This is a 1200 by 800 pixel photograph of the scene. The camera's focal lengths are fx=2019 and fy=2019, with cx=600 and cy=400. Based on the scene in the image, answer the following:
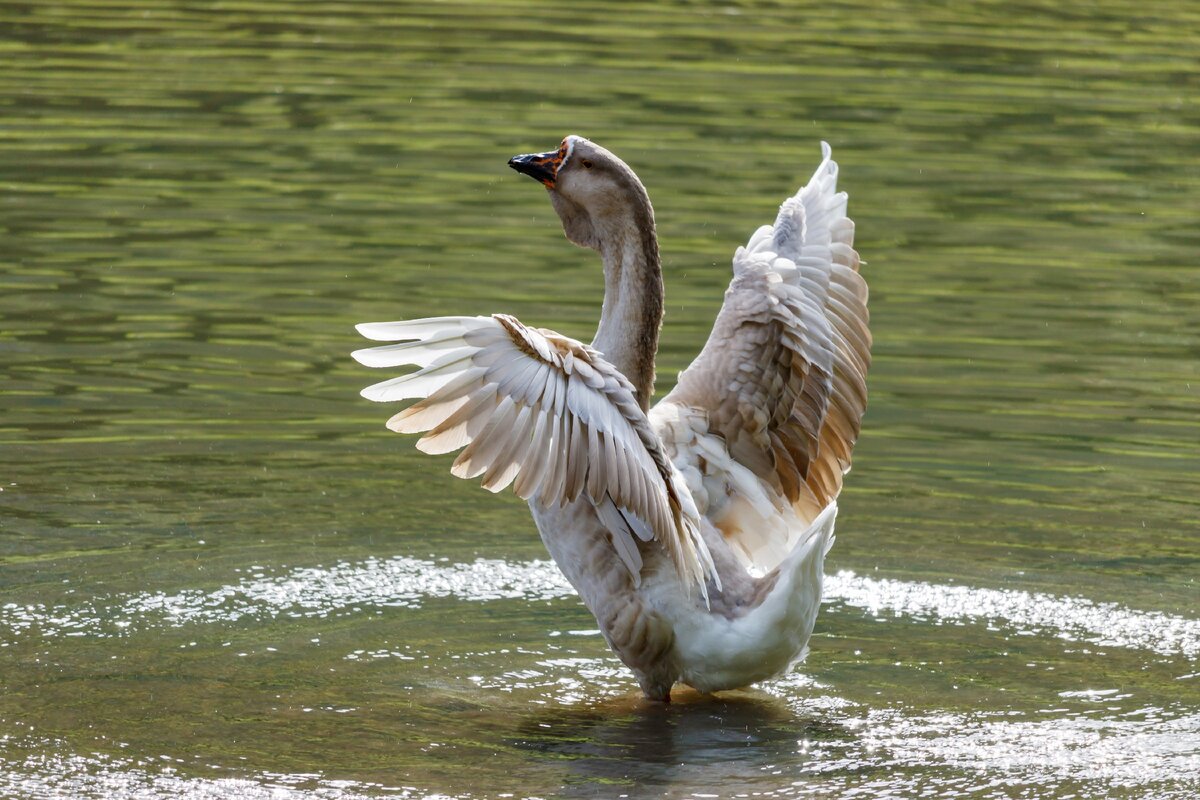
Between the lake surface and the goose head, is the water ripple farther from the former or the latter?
the goose head

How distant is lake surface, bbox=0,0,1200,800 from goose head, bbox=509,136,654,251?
4.98 ft

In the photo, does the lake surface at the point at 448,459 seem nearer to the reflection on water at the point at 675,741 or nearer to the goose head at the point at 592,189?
the reflection on water at the point at 675,741

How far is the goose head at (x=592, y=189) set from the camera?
6.88 metres

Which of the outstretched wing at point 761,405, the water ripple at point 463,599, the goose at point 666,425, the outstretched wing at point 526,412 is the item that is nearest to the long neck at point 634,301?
the goose at point 666,425

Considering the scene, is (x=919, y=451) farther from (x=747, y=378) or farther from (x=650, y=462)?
(x=650, y=462)

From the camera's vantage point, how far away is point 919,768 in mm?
6043

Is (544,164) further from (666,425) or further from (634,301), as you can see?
(666,425)

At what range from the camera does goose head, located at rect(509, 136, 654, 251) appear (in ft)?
22.6

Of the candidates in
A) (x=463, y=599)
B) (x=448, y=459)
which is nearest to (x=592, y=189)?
(x=463, y=599)

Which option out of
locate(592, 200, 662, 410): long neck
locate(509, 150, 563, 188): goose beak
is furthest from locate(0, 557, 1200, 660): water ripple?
locate(509, 150, 563, 188): goose beak

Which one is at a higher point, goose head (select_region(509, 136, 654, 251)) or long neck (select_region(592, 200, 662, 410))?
goose head (select_region(509, 136, 654, 251))

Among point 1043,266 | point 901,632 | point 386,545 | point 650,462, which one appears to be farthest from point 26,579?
point 1043,266

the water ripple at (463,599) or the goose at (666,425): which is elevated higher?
the goose at (666,425)

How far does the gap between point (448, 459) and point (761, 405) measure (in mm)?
2687
